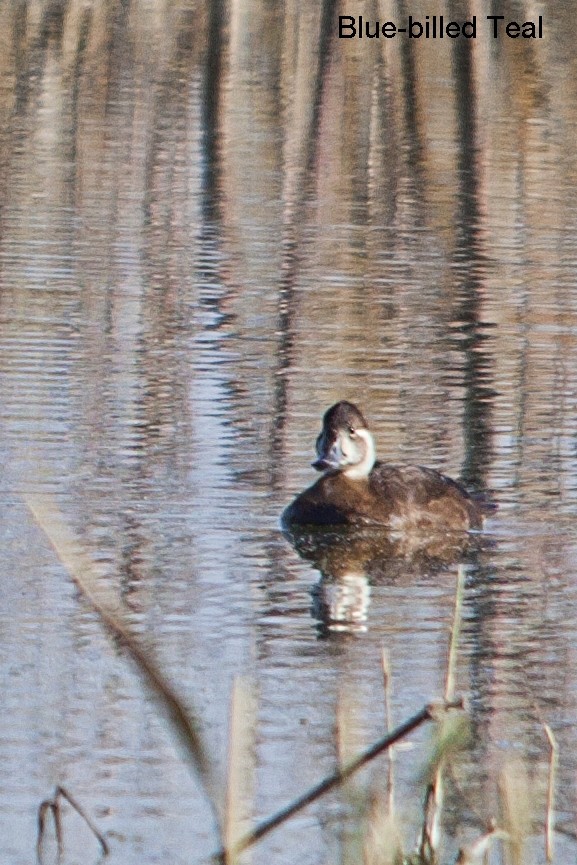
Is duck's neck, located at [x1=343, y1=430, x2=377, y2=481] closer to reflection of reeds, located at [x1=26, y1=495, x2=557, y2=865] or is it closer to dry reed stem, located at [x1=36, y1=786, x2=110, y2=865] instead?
dry reed stem, located at [x1=36, y1=786, x2=110, y2=865]

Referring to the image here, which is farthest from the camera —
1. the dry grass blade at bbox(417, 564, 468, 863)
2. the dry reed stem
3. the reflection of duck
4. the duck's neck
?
the duck's neck

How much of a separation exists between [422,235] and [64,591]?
32.9 feet

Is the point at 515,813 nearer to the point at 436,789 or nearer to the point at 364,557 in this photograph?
the point at 436,789

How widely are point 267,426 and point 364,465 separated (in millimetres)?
1429

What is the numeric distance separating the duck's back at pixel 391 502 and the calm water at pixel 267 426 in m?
0.17

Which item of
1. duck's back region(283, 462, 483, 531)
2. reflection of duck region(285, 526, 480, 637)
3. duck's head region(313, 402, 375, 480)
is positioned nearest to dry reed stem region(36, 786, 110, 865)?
reflection of duck region(285, 526, 480, 637)

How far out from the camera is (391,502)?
10039 millimetres

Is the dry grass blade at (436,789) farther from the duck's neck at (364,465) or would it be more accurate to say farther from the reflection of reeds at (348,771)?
the duck's neck at (364,465)

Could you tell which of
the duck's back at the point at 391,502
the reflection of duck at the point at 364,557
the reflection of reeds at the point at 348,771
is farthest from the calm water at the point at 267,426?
the reflection of reeds at the point at 348,771

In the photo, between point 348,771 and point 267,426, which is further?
point 267,426

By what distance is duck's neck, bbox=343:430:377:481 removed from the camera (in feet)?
33.1

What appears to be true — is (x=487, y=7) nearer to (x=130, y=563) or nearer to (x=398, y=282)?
(x=398, y=282)

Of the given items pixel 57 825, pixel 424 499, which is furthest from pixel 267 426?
pixel 57 825

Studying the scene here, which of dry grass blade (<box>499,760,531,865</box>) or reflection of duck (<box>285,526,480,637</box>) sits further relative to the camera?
reflection of duck (<box>285,526,480,637</box>)
